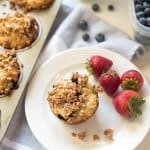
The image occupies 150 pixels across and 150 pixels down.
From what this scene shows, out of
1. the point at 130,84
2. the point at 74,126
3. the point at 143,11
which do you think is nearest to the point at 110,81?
the point at 130,84

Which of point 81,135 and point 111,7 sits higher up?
point 111,7

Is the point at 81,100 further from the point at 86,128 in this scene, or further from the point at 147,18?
the point at 147,18

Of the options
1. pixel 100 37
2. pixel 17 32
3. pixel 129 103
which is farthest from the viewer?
pixel 100 37

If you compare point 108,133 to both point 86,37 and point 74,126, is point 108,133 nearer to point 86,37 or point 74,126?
point 74,126

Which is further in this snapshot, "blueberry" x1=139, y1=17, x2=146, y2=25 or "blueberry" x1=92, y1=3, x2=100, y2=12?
"blueberry" x1=92, y1=3, x2=100, y2=12

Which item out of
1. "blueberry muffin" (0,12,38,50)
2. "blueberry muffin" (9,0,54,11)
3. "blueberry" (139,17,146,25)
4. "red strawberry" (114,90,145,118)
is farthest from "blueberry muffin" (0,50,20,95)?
"blueberry" (139,17,146,25)

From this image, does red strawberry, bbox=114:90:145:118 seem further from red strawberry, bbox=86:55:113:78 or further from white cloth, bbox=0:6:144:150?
white cloth, bbox=0:6:144:150

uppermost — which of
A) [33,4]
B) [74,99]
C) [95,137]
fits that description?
[33,4]
